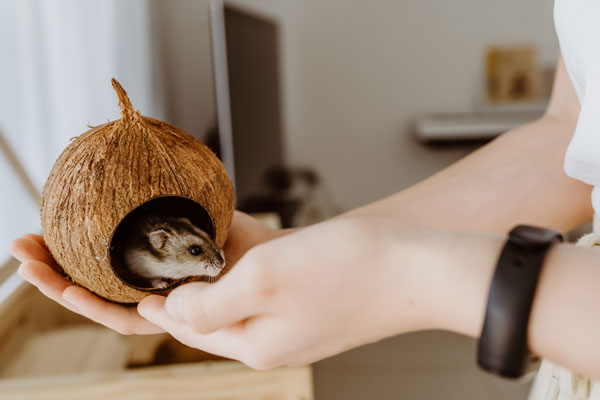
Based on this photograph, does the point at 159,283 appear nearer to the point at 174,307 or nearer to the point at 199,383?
the point at 174,307

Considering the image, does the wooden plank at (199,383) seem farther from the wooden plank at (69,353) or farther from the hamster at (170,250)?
the hamster at (170,250)

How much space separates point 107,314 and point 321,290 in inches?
12.8

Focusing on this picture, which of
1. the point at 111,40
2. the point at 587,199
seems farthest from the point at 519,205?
the point at 111,40

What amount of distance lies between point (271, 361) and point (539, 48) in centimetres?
336

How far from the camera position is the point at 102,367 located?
1374 millimetres

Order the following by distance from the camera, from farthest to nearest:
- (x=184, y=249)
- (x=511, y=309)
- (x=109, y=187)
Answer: (x=184, y=249) → (x=109, y=187) → (x=511, y=309)

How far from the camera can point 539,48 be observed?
330cm

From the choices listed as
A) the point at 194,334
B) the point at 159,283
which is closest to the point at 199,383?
the point at 159,283

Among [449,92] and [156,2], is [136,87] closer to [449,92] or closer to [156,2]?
[156,2]

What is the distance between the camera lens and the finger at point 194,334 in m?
0.55

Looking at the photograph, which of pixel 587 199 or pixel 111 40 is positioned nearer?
pixel 587 199

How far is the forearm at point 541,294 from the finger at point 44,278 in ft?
1.54

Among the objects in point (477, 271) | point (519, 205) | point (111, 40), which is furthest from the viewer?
point (111, 40)

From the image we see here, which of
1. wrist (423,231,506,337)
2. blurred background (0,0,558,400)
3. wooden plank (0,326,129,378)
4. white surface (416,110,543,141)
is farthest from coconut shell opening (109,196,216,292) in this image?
white surface (416,110,543,141)
